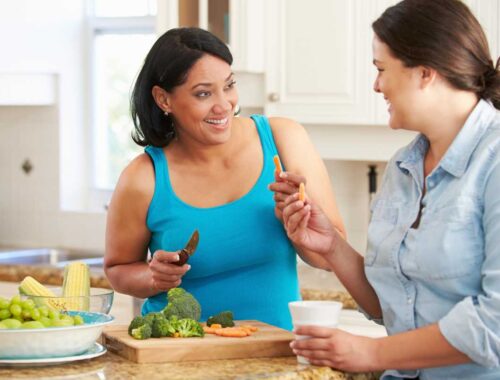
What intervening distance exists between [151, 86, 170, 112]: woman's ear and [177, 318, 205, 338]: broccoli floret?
623mm

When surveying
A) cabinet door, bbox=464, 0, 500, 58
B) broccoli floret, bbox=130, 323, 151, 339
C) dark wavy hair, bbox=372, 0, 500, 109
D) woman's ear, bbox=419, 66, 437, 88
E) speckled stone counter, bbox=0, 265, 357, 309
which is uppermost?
cabinet door, bbox=464, 0, 500, 58

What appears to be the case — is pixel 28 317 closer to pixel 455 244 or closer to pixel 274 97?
pixel 455 244

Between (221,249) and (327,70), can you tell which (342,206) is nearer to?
(327,70)

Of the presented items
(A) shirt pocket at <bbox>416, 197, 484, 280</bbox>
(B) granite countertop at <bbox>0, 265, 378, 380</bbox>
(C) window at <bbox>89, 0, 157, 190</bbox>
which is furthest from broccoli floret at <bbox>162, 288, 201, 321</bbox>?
(C) window at <bbox>89, 0, 157, 190</bbox>

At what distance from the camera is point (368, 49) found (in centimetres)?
371

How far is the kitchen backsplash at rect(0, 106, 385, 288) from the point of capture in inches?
192

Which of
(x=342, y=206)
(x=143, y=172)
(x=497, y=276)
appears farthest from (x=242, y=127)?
(x=342, y=206)

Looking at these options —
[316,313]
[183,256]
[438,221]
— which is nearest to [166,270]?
[183,256]

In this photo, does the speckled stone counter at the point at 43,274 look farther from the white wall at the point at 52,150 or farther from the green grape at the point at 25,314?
the green grape at the point at 25,314

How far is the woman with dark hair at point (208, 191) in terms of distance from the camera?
2.36 metres

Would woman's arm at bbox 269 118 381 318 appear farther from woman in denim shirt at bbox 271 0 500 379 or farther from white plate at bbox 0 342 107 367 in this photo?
white plate at bbox 0 342 107 367

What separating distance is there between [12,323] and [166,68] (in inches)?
29.1

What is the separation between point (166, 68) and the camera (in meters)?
2.37

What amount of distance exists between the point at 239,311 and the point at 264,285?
0.27 ft
